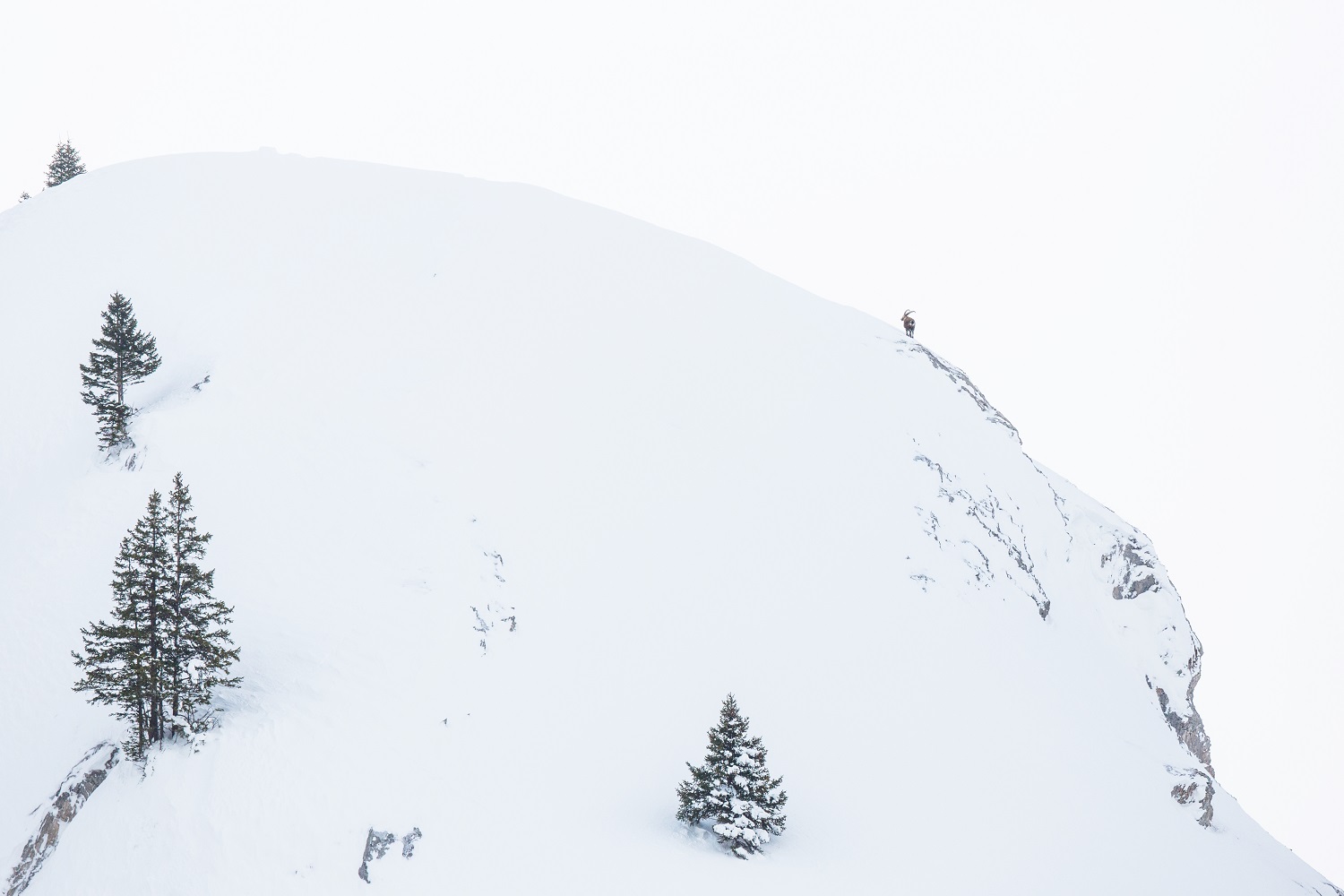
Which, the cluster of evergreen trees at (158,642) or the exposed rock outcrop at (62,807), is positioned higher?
the cluster of evergreen trees at (158,642)

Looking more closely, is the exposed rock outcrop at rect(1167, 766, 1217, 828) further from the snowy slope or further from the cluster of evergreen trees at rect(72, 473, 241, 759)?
the cluster of evergreen trees at rect(72, 473, 241, 759)

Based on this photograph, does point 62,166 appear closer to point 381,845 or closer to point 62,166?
point 62,166

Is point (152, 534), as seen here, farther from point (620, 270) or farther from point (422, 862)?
point (620, 270)

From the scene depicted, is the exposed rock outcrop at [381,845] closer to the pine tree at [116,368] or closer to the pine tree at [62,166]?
the pine tree at [116,368]

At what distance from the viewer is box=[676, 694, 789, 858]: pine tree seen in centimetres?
2225

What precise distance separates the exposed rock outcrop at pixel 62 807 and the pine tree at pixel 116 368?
45.6 feet

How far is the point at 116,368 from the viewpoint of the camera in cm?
3175

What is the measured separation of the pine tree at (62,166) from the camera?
207 feet

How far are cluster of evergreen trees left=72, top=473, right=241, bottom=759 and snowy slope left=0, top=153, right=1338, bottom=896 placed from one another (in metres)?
0.95

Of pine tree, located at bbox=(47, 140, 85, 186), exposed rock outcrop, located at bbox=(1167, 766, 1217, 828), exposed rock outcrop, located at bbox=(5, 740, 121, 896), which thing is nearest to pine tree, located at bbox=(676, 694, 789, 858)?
exposed rock outcrop, located at bbox=(5, 740, 121, 896)

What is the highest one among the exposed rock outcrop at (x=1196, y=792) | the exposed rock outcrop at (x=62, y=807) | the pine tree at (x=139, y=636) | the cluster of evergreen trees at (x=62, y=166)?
the cluster of evergreen trees at (x=62, y=166)

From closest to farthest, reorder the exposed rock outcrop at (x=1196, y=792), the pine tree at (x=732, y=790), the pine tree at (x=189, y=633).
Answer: the pine tree at (x=189, y=633) < the pine tree at (x=732, y=790) < the exposed rock outcrop at (x=1196, y=792)

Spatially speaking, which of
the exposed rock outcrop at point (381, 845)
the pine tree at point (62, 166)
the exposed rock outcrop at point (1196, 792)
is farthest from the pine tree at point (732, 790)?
the pine tree at point (62, 166)

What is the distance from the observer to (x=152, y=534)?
19.8 m
